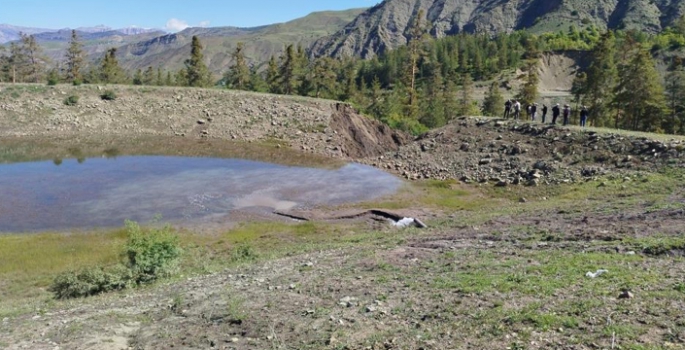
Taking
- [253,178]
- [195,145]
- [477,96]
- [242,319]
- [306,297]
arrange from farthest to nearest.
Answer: [477,96], [195,145], [253,178], [306,297], [242,319]

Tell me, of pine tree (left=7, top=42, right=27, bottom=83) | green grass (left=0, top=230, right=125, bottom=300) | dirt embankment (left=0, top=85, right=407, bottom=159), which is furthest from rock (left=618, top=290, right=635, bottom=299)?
pine tree (left=7, top=42, right=27, bottom=83)

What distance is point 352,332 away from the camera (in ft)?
33.0

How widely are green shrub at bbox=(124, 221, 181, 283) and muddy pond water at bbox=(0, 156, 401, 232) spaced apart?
10582 mm

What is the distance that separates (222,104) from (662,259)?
172ft

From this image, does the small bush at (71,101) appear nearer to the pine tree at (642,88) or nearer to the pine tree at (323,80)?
the pine tree at (323,80)

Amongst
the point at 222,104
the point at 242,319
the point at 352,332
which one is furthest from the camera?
the point at 222,104

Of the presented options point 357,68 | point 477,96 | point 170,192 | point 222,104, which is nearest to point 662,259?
point 170,192

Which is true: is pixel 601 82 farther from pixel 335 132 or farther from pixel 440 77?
pixel 440 77

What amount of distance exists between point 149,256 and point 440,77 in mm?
73908

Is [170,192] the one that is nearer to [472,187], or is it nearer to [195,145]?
[195,145]

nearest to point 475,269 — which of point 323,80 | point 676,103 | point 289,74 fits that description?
point 676,103

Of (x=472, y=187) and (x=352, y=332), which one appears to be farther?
(x=472, y=187)

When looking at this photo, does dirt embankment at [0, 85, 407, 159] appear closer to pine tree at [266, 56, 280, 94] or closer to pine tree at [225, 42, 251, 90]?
pine tree at [266, 56, 280, 94]

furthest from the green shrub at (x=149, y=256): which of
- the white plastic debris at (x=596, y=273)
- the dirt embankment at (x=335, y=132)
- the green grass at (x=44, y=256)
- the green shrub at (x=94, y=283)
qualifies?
the dirt embankment at (x=335, y=132)
